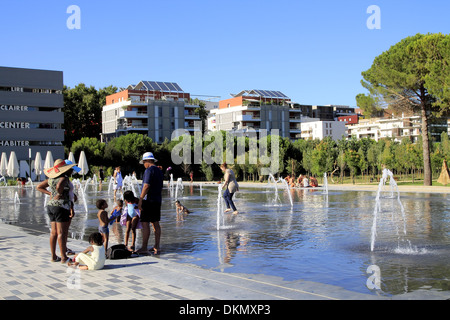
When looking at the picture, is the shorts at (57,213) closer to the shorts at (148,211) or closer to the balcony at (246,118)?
the shorts at (148,211)

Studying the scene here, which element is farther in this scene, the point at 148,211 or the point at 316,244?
the point at 316,244

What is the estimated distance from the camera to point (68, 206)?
8.78 meters

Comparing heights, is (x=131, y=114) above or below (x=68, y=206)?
above

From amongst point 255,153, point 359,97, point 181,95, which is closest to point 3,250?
point 359,97

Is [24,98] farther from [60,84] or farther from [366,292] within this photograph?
[366,292]

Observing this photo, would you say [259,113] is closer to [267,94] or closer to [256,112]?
[256,112]

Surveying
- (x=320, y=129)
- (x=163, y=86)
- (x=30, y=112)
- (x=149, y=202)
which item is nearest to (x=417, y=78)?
(x=149, y=202)

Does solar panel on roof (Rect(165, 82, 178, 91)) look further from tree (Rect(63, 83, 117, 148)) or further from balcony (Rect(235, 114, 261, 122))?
balcony (Rect(235, 114, 261, 122))

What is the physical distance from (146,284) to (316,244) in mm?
4967

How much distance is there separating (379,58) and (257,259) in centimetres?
3512

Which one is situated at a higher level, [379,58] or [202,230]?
[379,58]

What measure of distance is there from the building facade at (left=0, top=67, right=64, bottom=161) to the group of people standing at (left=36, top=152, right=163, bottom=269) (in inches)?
2617

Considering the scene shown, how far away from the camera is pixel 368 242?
10.6 meters

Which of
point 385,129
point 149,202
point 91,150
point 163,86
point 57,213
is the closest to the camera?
point 57,213
